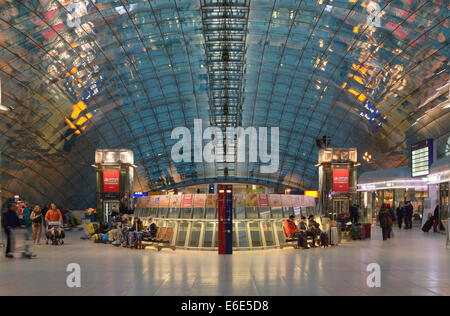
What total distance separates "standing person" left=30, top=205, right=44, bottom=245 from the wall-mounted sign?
25.8m

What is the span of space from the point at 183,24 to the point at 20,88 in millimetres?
15012

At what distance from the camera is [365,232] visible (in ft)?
94.5

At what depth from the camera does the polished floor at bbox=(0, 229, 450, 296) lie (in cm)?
1177

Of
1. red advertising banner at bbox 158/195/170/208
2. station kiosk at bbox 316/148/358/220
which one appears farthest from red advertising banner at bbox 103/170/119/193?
station kiosk at bbox 316/148/358/220

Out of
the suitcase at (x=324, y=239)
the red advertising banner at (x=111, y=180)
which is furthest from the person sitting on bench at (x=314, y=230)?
the red advertising banner at (x=111, y=180)

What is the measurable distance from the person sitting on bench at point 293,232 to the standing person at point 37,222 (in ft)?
36.1

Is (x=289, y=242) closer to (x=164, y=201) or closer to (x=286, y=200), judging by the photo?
(x=286, y=200)

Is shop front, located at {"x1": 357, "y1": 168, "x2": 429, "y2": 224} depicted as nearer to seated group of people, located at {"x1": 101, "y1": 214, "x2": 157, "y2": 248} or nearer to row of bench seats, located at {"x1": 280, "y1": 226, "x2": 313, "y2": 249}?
row of bench seats, located at {"x1": 280, "y1": 226, "x2": 313, "y2": 249}

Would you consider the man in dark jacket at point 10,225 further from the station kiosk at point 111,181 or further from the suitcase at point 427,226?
the suitcase at point 427,226

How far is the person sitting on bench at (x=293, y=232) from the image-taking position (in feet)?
75.0

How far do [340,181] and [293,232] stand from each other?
2293cm

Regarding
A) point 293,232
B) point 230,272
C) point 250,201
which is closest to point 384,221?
point 293,232

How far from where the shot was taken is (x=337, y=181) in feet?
148
